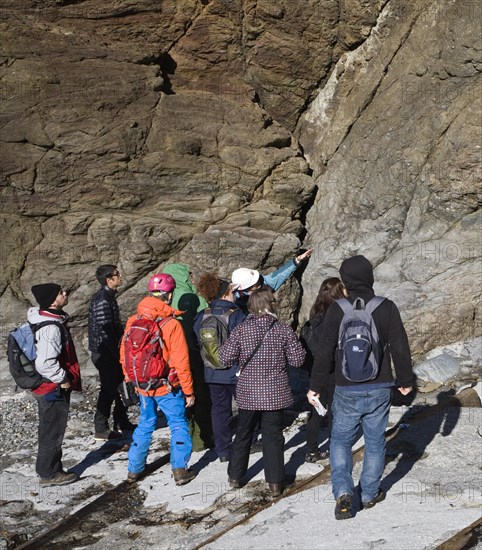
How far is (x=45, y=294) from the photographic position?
6535 millimetres

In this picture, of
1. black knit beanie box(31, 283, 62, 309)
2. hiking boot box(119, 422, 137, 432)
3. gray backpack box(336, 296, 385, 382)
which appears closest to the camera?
gray backpack box(336, 296, 385, 382)

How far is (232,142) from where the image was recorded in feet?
35.8

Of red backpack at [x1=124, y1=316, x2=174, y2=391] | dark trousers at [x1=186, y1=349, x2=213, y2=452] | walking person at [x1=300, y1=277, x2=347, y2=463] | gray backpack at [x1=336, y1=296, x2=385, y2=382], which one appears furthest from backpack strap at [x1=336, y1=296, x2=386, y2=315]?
dark trousers at [x1=186, y1=349, x2=213, y2=452]

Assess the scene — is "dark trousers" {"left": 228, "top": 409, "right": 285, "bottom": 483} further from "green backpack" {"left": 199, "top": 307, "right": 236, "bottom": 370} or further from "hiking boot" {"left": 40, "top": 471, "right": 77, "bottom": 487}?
"hiking boot" {"left": 40, "top": 471, "right": 77, "bottom": 487}

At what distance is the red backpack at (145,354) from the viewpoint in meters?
6.21

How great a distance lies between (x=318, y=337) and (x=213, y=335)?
1.00 m

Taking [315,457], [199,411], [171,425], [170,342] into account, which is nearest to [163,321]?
[170,342]

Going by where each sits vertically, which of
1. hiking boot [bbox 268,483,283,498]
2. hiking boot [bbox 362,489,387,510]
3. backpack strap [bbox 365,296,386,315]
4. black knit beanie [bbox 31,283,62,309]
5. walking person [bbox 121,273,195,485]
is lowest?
hiking boot [bbox 268,483,283,498]

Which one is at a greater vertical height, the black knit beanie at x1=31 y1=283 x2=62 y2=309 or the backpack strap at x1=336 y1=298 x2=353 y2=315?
the backpack strap at x1=336 y1=298 x2=353 y2=315

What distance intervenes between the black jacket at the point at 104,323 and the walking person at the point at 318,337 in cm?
227

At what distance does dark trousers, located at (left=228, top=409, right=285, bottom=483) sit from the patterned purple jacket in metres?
0.13

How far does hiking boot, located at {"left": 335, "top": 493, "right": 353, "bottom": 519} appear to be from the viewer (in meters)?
5.52

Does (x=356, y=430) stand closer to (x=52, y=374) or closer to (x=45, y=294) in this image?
(x=52, y=374)

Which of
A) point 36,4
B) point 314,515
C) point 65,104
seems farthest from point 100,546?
point 36,4
